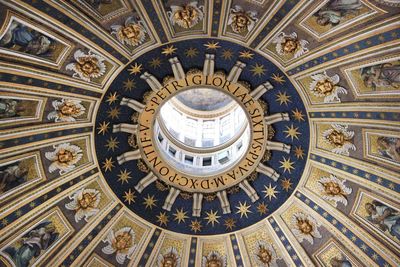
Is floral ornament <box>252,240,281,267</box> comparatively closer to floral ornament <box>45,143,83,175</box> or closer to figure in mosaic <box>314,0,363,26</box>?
floral ornament <box>45,143,83,175</box>

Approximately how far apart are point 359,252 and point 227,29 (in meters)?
9.53

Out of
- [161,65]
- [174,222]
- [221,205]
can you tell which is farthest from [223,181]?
[161,65]

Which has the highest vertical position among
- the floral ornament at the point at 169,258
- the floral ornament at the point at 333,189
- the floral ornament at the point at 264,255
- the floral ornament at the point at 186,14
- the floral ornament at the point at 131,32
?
the floral ornament at the point at 186,14

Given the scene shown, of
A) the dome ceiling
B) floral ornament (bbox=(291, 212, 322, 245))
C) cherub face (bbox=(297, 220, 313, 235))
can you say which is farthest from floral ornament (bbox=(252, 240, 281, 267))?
cherub face (bbox=(297, 220, 313, 235))

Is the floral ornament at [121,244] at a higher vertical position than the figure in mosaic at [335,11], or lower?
lower

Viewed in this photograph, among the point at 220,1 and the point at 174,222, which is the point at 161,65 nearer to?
the point at 220,1

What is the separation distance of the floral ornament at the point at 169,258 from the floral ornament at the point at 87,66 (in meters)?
7.87

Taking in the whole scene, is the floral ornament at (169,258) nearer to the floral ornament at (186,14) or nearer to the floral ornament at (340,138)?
the floral ornament at (340,138)

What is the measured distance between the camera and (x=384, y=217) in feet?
58.7

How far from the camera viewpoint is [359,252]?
18344 mm

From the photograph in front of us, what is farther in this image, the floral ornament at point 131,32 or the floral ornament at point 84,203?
the floral ornament at point 84,203

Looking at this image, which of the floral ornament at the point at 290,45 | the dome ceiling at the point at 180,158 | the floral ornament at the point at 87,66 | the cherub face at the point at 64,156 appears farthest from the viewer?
the cherub face at the point at 64,156

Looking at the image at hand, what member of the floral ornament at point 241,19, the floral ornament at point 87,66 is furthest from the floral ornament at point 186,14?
the floral ornament at point 87,66

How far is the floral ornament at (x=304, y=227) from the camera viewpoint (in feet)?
63.5
